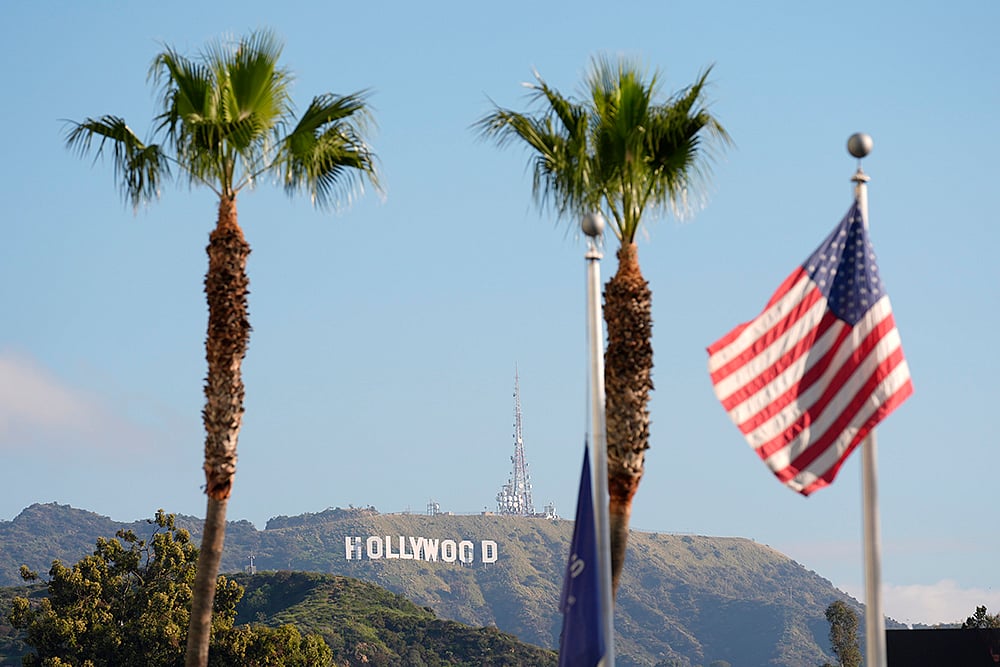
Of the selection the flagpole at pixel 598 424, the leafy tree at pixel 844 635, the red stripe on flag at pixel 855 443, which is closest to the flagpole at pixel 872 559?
the red stripe on flag at pixel 855 443

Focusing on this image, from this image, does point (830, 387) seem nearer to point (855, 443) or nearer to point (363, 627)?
point (855, 443)

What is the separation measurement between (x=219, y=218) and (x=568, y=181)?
4.15 meters

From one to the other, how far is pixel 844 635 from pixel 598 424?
10016 centimetres

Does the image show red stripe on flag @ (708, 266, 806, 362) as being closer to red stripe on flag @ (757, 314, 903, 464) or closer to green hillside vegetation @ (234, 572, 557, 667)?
red stripe on flag @ (757, 314, 903, 464)

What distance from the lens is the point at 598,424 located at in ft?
45.5

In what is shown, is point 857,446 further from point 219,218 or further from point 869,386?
point 219,218

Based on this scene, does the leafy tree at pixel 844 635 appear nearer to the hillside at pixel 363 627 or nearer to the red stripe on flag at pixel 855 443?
the hillside at pixel 363 627

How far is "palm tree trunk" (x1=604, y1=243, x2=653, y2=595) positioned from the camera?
53.0 ft

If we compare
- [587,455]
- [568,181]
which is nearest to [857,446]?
[587,455]

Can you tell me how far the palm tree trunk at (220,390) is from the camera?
16.6 metres

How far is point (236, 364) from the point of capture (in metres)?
16.9

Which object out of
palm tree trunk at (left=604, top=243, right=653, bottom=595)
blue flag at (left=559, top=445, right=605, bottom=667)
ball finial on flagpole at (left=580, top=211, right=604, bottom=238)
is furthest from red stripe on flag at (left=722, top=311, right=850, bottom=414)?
palm tree trunk at (left=604, top=243, right=653, bottom=595)

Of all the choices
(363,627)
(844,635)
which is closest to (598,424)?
(844,635)

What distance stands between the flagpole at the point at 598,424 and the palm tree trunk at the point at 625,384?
2.06 m
